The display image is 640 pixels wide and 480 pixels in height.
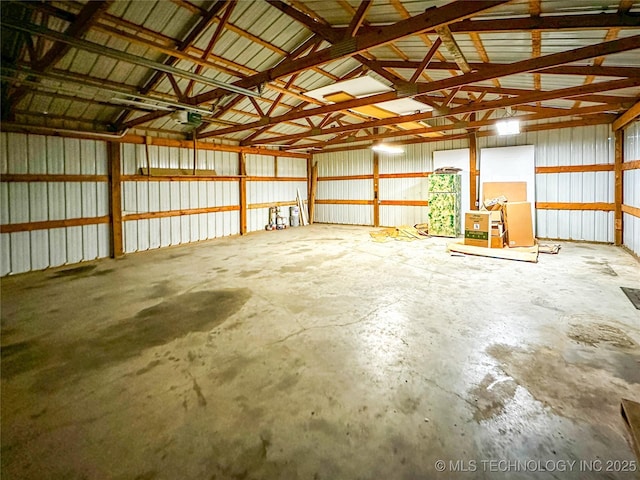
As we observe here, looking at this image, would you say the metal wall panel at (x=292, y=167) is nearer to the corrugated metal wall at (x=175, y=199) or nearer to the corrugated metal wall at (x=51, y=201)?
the corrugated metal wall at (x=175, y=199)

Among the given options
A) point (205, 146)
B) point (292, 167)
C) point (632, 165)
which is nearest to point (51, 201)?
point (205, 146)

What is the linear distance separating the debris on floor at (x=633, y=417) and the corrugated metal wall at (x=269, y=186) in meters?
10.0

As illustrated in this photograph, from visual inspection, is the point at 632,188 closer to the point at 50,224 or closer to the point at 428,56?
the point at 428,56

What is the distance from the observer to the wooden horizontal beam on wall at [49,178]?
590 centimetres

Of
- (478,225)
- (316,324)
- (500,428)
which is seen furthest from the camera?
(478,225)

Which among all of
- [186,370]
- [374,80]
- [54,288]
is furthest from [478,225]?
[54,288]

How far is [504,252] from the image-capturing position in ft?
21.6

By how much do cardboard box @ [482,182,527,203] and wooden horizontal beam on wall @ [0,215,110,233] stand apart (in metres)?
9.86

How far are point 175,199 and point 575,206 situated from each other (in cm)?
1046

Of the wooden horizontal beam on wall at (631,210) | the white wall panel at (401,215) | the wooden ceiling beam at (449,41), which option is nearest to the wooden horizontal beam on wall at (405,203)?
the white wall panel at (401,215)

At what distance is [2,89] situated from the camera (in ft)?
16.4

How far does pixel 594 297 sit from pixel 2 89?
30.3ft

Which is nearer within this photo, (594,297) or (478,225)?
(594,297)

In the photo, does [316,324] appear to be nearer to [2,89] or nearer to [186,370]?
[186,370]
